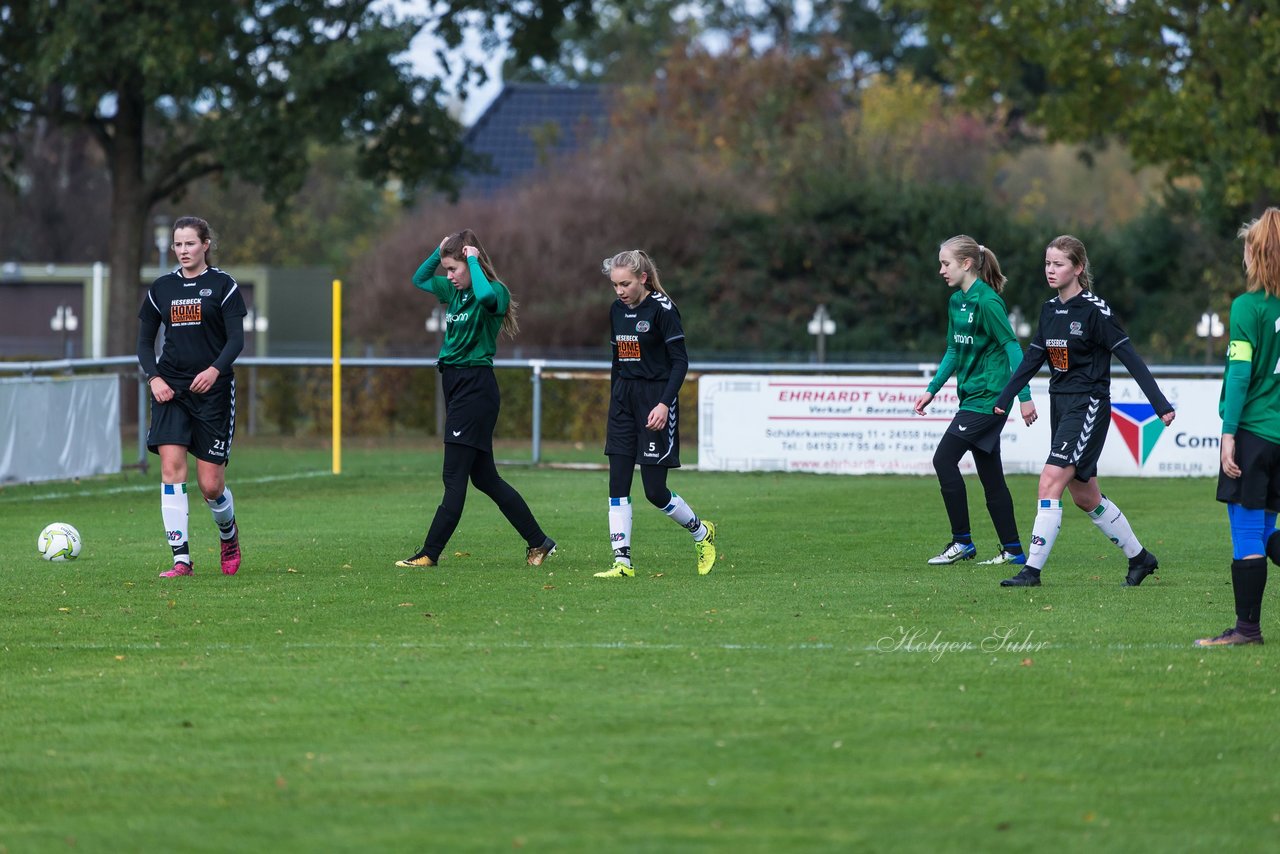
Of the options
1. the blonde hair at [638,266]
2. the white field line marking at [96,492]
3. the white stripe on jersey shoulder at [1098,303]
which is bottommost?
the white field line marking at [96,492]

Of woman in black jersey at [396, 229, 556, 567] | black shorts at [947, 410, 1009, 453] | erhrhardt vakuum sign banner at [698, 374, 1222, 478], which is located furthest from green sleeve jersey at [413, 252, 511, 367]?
erhrhardt vakuum sign banner at [698, 374, 1222, 478]

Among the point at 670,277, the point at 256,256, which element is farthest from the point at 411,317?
the point at 256,256

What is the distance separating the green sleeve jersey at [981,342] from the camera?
1083 cm

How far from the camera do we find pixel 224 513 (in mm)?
10523

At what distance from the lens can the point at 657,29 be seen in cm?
6738

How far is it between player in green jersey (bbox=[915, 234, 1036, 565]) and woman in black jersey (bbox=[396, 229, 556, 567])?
2.69 m

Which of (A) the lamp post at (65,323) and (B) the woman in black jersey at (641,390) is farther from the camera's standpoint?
(A) the lamp post at (65,323)

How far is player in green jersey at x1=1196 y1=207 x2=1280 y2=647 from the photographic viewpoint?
7.36 meters

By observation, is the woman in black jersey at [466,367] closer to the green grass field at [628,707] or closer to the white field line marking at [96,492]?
the green grass field at [628,707]

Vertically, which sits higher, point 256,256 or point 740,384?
point 256,256

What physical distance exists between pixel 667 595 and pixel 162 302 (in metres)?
3.42

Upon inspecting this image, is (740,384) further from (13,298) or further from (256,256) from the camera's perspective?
(256,256)

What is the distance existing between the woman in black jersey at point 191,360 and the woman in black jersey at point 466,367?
1.18 m

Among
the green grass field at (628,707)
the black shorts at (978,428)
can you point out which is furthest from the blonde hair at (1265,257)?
→ the black shorts at (978,428)
